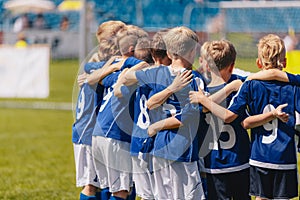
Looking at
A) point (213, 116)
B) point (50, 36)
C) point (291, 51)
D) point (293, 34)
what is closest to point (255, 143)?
point (213, 116)

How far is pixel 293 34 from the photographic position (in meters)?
12.7

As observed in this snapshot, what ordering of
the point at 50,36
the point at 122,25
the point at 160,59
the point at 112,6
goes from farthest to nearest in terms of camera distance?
the point at 50,36 < the point at 112,6 < the point at 122,25 < the point at 160,59

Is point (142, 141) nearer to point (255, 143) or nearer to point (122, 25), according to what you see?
point (255, 143)

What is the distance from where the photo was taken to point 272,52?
5.08 m

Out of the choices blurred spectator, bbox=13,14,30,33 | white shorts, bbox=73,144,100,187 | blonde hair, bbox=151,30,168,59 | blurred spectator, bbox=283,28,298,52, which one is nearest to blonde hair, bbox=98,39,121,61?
blonde hair, bbox=151,30,168,59

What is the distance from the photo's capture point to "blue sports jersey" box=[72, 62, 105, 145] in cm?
622

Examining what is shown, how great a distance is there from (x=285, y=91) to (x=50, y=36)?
2055 centimetres

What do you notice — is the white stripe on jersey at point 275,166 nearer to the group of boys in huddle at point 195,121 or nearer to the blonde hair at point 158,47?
the group of boys in huddle at point 195,121

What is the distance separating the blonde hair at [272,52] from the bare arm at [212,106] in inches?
16.6

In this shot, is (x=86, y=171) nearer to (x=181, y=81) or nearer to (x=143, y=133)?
(x=143, y=133)

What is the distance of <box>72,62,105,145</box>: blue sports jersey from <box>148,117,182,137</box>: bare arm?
3.35 ft

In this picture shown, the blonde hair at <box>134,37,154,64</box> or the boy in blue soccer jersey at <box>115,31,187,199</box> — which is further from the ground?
the blonde hair at <box>134,37,154,64</box>

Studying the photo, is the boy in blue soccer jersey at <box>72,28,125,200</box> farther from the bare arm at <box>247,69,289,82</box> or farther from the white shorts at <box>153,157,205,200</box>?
the bare arm at <box>247,69,289,82</box>

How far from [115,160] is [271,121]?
55.3 inches
